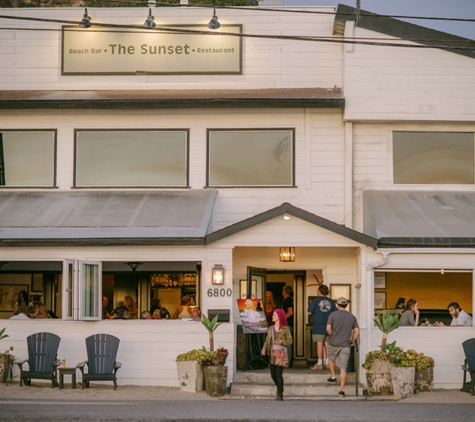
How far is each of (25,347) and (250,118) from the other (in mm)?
6914

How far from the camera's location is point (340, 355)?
1559 centimetres

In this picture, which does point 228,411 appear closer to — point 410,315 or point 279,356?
point 279,356

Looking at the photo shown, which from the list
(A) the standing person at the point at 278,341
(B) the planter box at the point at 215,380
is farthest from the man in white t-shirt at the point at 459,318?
(B) the planter box at the point at 215,380

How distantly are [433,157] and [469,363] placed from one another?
5.21 m

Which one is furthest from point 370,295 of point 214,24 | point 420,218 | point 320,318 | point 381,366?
point 214,24

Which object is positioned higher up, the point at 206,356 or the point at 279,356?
the point at 279,356

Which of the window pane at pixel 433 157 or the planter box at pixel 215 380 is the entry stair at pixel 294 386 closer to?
the planter box at pixel 215 380

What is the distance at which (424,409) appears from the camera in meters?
13.3

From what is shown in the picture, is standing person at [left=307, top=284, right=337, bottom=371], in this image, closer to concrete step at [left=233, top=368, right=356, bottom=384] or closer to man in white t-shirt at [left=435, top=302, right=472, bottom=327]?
concrete step at [left=233, top=368, right=356, bottom=384]

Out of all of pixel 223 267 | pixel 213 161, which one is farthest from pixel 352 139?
pixel 223 267

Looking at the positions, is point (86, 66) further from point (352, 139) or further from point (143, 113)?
point (352, 139)

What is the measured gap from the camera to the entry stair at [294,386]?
15.8m

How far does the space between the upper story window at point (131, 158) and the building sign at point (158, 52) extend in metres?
1.41

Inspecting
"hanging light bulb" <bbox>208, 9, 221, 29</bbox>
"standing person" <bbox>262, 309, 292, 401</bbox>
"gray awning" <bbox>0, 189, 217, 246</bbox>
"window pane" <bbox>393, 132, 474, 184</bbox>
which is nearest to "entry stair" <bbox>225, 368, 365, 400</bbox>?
"standing person" <bbox>262, 309, 292, 401</bbox>
